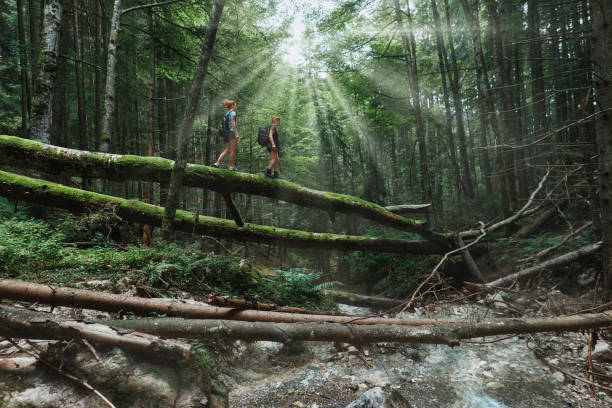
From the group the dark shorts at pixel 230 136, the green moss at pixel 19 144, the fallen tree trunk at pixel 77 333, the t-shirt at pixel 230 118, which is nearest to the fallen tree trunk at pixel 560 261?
the fallen tree trunk at pixel 77 333

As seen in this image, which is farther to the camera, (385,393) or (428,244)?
(428,244)

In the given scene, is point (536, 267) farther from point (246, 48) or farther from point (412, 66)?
point (246, 48)

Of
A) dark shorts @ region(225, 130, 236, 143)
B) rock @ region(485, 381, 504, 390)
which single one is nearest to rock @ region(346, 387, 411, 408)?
rock @ region(485, 381, 504, 390)

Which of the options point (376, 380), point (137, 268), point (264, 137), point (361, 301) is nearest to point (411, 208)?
point (361, 301)

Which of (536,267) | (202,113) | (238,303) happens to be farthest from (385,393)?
(202,113)

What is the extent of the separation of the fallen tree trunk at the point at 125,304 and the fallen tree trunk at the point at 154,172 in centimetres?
356

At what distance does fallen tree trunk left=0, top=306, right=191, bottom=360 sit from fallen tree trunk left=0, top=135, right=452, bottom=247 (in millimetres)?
4447

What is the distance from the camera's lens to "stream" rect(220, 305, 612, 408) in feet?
11.4

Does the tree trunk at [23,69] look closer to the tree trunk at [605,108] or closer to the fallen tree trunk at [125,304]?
the fallen tree trunk at [125,304]

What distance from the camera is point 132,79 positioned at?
13.9 m

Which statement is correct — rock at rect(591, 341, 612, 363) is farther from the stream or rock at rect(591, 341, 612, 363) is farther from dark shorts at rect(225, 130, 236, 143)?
dark shorts at rect(225, 130, 236, 143)

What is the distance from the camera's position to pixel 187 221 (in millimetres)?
7281

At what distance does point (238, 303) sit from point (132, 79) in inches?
587

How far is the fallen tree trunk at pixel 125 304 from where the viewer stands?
2.82m
